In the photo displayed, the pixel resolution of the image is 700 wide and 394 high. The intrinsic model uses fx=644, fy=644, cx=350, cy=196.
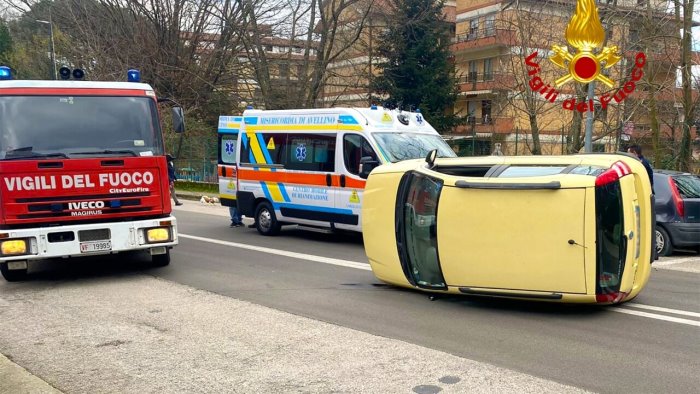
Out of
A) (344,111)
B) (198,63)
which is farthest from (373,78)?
(344,111)

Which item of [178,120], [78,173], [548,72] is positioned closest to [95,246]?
[78,173]

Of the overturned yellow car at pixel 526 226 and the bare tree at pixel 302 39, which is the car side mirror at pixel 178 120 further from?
the bare tree at pixel 302 39

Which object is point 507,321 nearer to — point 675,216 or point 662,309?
point 662,309

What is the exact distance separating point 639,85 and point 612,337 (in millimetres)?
16721

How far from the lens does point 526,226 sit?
21.2 feet

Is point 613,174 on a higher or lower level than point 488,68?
lower

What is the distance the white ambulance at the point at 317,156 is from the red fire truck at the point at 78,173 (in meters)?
3.85

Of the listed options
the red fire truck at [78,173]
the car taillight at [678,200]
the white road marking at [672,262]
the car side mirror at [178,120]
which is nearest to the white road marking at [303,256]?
the red fire truck at [78,173]

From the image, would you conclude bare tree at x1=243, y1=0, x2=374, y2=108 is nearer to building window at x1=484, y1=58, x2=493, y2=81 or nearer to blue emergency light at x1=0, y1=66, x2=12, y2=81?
building window at x1=484, y1=58, x2=493, y2=81

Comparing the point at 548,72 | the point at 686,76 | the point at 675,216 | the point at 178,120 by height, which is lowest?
the point at 675,216

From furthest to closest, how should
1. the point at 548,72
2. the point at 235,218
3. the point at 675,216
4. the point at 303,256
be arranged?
the point at 548,72 < the point at 235,218 < the point at 675,216 < the point at 303,256

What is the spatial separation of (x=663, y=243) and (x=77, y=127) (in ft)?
31.4

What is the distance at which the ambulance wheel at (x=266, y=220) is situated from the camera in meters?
13.5

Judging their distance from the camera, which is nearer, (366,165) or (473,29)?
(366,165)
